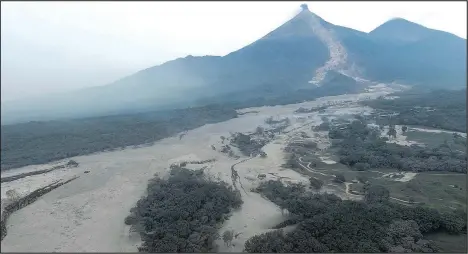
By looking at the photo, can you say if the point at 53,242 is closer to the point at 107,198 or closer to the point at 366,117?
the point at 107,198

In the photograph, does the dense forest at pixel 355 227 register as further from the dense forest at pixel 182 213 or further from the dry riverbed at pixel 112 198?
the dense forest at pixel 182 213

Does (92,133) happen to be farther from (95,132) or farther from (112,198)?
(112,198)

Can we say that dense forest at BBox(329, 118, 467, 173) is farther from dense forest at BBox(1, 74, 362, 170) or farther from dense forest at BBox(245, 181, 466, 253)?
dense forest at BBox(1, 74, 362, 170)

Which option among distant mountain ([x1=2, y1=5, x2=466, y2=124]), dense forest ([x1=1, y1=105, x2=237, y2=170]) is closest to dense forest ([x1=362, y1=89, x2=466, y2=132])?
distant mountain ([x1=2, y1=5, x2=466, y2=124])

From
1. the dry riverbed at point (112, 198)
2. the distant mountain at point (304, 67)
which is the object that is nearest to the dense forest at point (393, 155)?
the dry riverbed at point (112, 198)

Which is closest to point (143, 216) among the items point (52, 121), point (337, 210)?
point (337, 210)
